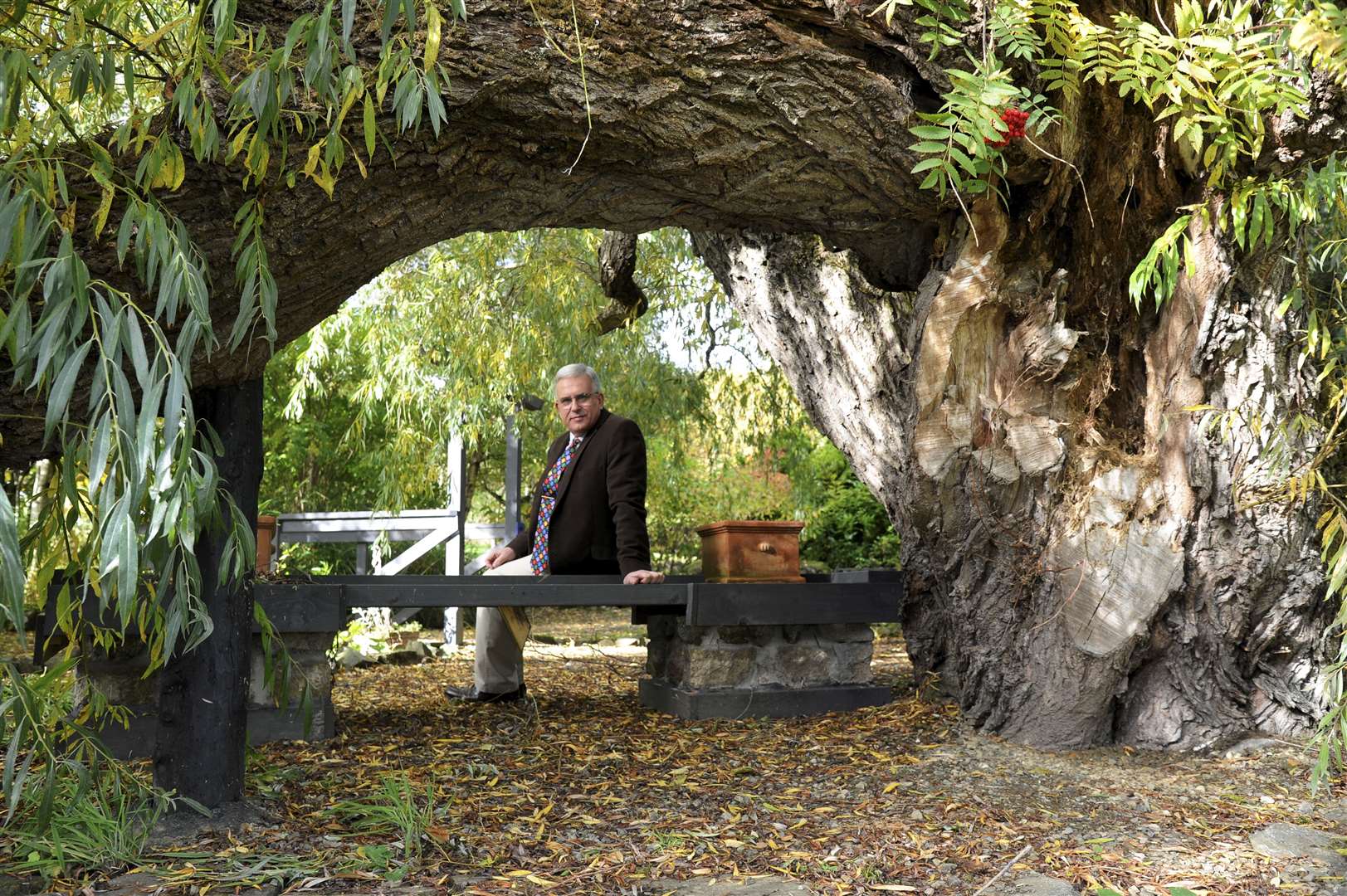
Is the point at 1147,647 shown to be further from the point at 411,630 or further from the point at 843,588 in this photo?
the point at 411,630

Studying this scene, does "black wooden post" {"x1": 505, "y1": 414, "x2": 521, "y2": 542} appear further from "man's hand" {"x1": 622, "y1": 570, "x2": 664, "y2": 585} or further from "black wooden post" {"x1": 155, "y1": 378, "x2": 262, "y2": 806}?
"black wooden post" {"x1": 155, "y1": 378, "x2": 262, "y2": 806}

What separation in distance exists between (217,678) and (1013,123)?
9.34ft

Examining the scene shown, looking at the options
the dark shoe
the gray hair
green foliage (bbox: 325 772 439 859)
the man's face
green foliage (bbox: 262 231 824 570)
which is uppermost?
green foliage (bbox: 262 231 824 570)

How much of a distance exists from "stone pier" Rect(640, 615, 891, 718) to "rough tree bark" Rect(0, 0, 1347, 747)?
0.56 m

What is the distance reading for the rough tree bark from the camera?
3.07 metres

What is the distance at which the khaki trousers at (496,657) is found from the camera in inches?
192

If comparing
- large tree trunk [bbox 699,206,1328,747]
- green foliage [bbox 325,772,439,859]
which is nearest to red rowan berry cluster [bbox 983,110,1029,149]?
large tree trunk [bbox 699,206,1328,747]

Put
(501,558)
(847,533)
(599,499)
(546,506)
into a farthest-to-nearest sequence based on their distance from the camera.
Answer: (847,533)
(501,558)
(546,506)
(599,499)

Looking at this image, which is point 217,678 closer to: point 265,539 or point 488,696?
point 265,539

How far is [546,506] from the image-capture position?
4.91 m

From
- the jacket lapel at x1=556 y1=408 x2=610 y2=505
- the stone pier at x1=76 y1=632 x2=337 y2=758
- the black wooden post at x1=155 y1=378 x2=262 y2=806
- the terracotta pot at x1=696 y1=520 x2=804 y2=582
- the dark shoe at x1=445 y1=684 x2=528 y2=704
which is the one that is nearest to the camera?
the black wooden post at x1=155 y1=378 x2=262 y2=806

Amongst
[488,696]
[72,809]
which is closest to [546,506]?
[488,696]

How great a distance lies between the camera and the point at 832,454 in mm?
11734

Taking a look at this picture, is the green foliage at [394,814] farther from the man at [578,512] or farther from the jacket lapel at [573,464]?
the jacket lapel at [573,464]
